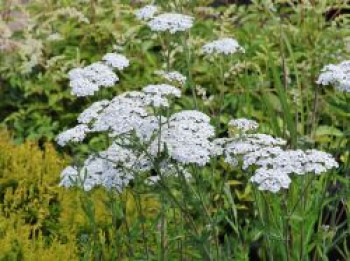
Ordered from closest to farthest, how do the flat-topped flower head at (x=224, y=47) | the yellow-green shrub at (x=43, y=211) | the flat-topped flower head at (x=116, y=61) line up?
the flat-topped flower head at (x=116, y=61), the flat-topped flower head at (x=224, y=47), the yellow-green shrub at (x=43, y=211)

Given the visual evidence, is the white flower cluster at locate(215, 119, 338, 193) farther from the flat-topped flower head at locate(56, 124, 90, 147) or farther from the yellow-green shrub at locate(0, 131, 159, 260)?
the yellow-green shrub at locate(0, 131, 159, 260)

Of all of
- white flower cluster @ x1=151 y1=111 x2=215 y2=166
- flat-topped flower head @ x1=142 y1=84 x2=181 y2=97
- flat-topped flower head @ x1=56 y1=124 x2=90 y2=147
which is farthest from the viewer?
flat-topped flower head @ x1=56 y1=124 x2=90 y2=147

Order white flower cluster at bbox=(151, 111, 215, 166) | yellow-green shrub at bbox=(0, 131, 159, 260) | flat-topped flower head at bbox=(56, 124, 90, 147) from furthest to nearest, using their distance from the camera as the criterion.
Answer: yellow-green shrub at bbox=(0, 131, 159, 260)
flat-topped flower head at bbox=(56, 124, 90, 147)
white flower cluster at bbox=(151, 111, 215, 166)

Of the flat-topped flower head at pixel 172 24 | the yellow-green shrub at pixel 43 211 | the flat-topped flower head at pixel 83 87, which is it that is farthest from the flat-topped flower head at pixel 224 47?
the yellow-green shrub at pixel 43 211

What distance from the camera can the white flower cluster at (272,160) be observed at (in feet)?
7.66

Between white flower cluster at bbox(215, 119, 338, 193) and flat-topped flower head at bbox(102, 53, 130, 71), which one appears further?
flat-topped flower head at bbox(102, 53, 130, 71)

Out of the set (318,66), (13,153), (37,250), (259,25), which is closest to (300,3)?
(259,25)

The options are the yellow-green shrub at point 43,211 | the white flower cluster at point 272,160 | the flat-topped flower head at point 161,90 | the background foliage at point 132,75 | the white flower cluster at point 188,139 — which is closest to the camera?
the white flower cluster at point 272,160

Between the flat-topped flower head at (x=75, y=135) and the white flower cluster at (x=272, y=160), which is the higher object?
the white flower cluster at (x=272, y=160)

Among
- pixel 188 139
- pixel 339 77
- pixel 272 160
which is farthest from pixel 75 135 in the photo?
pixel 339 77

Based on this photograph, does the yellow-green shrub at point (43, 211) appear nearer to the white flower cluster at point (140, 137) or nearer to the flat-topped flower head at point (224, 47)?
the white flower cluster at point (140, 137)

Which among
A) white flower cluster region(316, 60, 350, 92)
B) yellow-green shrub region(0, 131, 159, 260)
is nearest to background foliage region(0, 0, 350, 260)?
yellow-green shrub region(0, 131, 159, 260)

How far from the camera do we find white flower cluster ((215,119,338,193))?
91.9 inches

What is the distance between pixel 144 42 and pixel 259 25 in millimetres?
809
